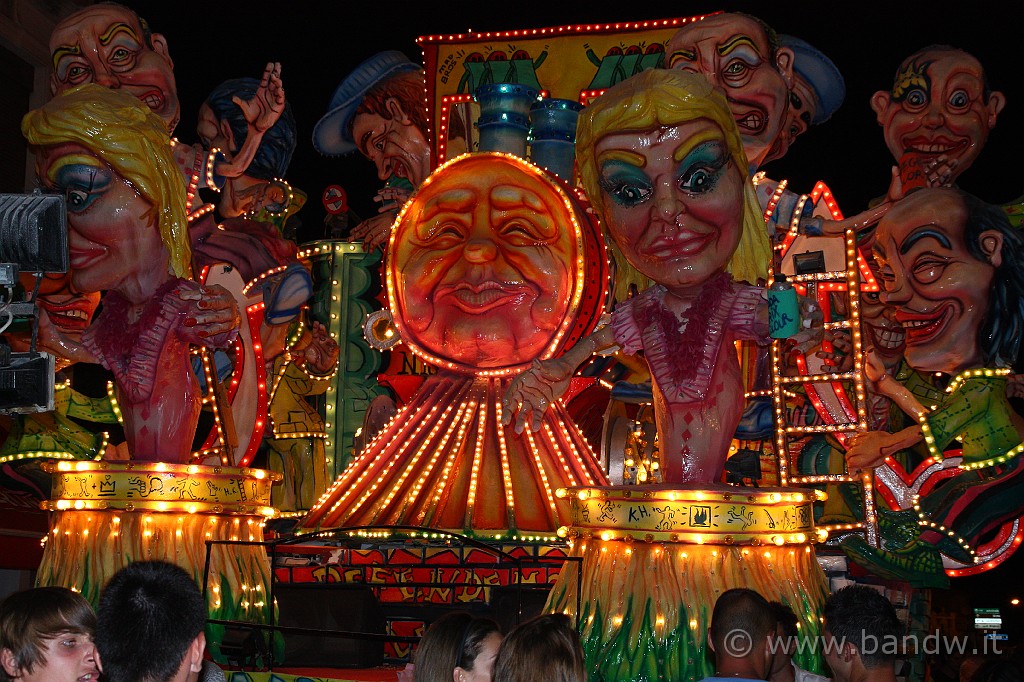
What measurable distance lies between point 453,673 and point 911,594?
17.6ft

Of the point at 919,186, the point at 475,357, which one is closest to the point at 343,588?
the point at 475,357

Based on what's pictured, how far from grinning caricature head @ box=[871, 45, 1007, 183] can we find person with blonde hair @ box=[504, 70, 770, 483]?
3.17m

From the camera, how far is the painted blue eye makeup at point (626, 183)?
18.7 ft

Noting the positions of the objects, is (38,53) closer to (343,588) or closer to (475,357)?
(475,357)

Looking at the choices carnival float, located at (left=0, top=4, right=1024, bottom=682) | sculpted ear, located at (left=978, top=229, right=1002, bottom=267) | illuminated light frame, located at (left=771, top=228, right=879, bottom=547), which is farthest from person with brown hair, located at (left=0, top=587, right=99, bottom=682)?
sculpted ear, located at (left=978, top=229, right=1002, bottom=267)

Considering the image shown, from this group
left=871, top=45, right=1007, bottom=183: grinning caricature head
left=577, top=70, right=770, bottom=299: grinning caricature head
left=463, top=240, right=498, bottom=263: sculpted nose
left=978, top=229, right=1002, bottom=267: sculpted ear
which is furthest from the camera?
left=871, top=45, right=1007, bottom=183: grinning caricature head

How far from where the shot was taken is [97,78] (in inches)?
324

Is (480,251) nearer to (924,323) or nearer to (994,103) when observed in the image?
(924,323)

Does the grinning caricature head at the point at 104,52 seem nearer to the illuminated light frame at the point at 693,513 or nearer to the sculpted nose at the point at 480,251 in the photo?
the sculpted nose at the point at 480,251

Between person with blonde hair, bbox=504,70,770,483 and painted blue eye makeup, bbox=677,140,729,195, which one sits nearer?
person with blonde hair, bbox=504,70,770,483

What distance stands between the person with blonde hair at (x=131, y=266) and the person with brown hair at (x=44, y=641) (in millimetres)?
3470

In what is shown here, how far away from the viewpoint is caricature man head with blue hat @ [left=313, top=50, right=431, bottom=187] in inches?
367

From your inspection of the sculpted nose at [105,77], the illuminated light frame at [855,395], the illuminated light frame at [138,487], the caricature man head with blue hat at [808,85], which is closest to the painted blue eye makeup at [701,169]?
the illuminated light frame at [855,395]

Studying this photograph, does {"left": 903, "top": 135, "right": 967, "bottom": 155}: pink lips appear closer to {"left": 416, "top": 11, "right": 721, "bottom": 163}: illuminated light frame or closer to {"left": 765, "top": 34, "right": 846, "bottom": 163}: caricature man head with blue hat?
{"left": 765, "top": 34, "right": 846, "bottom": 163}: caricature man head with blue hat
